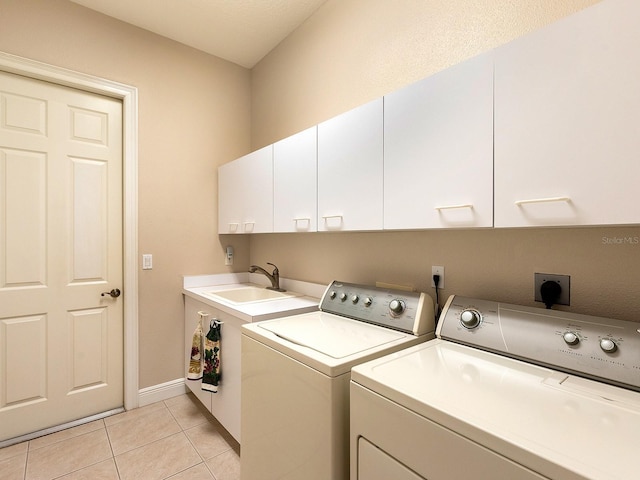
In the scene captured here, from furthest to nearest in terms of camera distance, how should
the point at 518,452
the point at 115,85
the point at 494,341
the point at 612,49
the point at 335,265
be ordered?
the point at 115,85, the point at 335,265, the point at 494,341, the point at 612,49, the point at 518,452

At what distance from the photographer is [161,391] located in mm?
2477

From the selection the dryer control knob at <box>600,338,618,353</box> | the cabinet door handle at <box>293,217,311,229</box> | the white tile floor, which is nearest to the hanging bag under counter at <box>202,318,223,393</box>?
the white tile floor

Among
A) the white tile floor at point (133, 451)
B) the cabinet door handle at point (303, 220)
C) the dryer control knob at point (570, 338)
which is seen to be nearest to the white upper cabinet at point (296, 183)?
the cabinet door handle at point (303, 220)

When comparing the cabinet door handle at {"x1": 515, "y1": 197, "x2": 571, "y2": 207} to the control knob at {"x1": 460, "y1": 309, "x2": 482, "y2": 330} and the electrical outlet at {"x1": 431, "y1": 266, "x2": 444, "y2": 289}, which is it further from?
the electrical outlet at {"x1": 431, "y1": 266, "x2": 444, "y2": 289}

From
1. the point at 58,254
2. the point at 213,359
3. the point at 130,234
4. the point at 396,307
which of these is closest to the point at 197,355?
the point at 213,359

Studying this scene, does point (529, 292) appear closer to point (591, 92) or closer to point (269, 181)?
point (591, 92)

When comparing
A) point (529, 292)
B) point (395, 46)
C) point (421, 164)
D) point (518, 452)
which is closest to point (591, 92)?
point (421, 164)

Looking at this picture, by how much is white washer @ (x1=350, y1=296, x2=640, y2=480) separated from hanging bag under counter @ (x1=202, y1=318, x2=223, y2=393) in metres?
1.24

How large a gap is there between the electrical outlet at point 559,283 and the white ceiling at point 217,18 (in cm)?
216

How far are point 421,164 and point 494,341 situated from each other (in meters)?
0.69

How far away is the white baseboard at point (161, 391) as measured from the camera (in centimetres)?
240

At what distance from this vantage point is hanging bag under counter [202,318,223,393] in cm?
197

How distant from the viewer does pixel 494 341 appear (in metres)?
1.12

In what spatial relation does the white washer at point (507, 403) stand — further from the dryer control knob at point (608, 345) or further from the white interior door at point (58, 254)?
the white interior door at point (58, 254)
